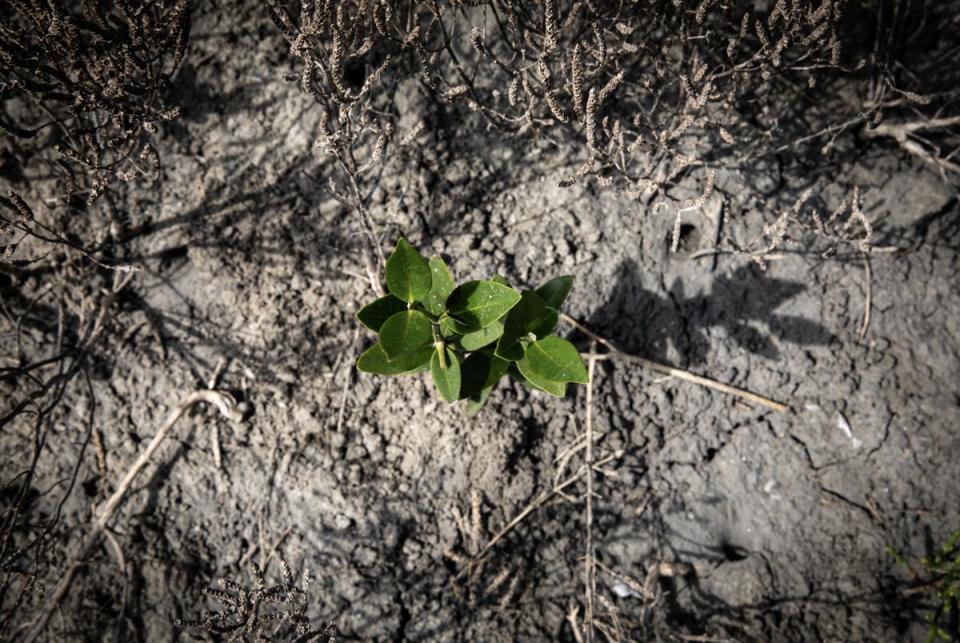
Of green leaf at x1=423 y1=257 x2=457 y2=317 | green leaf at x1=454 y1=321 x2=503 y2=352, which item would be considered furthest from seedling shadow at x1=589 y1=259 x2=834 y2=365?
green leaf at x1=423 y1=257 x2=457 y2=317

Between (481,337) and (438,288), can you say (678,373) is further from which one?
(438,288)

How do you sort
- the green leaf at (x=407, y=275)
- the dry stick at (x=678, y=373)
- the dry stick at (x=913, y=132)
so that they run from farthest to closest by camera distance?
the dry stick at (x=678, y=373) < the dry stick at (x=913, y=132) < the green leaf at (x=407, y=275)

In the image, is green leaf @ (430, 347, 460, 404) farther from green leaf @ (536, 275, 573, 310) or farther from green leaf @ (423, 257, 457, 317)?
green leaf @ (536, 275, 573, 310)

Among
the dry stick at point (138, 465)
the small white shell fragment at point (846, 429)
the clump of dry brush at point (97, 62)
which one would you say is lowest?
the small white shell fragment at point (846, 429)

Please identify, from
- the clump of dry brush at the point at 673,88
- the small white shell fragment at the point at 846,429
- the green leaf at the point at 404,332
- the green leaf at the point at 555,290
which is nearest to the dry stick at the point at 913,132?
the clump of dry brush at the point at 673,88

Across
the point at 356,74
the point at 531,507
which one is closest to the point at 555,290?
the point at 531,507

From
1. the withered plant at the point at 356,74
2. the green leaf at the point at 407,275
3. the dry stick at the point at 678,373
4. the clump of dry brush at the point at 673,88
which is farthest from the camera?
the dry stick at the point at 678,373

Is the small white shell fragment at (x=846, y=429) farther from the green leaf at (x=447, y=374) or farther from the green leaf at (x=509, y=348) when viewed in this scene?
the green leaf at (x=447, y=374)
